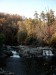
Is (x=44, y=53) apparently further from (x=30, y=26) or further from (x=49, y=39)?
(x=30, y=26)

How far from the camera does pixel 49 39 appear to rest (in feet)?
177

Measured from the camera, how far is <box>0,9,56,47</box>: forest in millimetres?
53219

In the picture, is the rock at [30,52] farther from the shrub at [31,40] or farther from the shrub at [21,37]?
the shrub at [21,37]

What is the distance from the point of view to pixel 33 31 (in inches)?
2251

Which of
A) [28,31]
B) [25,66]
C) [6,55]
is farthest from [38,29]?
[25,66]

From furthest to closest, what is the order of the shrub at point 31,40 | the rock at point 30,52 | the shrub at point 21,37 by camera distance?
1. the shrub at point 21,37
2. the shrub at point 31,40
3. the rock at point 30,52

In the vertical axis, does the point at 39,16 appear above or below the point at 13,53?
above

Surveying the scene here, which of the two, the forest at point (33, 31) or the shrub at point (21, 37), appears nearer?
the forest at point (33, 31)

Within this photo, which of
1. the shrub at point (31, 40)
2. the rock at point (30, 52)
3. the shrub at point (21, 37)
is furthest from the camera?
the shrub at point (21, 37)

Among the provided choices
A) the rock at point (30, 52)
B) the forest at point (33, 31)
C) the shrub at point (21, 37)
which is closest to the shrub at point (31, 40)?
the forest at point (33, 31)

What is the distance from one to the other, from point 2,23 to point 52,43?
1518cm

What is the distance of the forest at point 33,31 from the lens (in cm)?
5322

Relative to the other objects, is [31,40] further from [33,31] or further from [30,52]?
[30,52]

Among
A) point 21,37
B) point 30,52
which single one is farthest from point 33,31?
point 30,52
